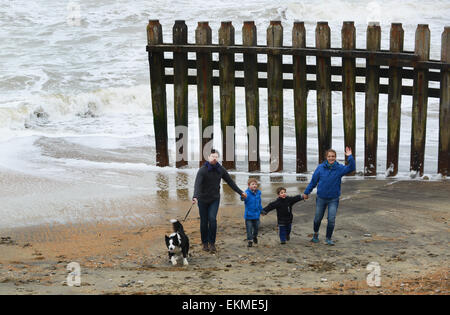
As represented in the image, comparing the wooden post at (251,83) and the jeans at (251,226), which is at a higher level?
the wooden post at (251,83)

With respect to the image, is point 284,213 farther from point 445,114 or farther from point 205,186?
point 445,114

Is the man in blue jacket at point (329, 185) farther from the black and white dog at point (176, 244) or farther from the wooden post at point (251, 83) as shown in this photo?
the wooden post at point (251, 83)

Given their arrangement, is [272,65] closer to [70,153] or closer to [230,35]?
[230,35]

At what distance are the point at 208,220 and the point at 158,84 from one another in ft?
14.2

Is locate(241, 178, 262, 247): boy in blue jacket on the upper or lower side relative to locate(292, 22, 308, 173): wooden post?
lower

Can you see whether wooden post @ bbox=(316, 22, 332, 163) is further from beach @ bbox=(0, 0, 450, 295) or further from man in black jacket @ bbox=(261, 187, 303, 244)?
man in black jacket @ bbox=(261, 187, 303, 244)

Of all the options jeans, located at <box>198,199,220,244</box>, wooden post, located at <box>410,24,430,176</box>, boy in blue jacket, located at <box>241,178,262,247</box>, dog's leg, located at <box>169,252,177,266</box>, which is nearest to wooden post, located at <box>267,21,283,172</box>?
wooden post, located at <box>410,24,430,176</box>

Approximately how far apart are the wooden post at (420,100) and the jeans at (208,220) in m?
4.58

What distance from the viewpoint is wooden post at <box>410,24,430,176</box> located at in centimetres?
1126

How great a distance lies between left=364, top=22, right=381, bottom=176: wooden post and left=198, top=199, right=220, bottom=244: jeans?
4211 mm

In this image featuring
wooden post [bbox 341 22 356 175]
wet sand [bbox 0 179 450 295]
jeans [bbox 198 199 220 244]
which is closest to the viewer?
wet sand [bbox 0 179 450 295]

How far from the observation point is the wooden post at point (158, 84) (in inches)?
476

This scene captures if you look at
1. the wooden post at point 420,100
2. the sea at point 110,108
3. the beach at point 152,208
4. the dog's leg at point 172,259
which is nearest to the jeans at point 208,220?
the beach at point 152,208
